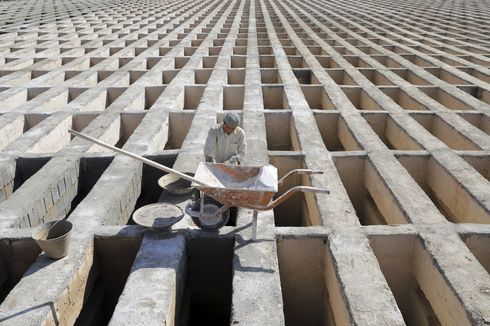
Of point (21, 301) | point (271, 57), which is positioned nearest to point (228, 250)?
point (21, 301)

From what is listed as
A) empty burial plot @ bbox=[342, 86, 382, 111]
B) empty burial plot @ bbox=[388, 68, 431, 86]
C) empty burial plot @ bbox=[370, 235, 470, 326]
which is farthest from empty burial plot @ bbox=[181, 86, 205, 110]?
empty burial plot @ bbox=[370, 235, 470, 326]

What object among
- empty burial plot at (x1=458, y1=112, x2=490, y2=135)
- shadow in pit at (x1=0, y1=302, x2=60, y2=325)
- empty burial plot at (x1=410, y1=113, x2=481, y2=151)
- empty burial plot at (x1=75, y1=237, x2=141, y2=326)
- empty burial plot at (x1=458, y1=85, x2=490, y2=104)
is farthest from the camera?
empty burial plot at (x1=458, y1=85, x2=490, y2=104)

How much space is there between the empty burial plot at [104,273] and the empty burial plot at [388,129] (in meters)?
5.49

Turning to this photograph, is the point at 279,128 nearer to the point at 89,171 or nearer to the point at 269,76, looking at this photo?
the point at 269,76

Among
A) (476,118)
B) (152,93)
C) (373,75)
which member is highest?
(373,75)

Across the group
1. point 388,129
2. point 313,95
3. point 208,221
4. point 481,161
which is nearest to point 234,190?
point 208,221

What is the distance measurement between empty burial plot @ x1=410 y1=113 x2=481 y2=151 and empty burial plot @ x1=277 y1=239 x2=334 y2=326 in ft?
13.8

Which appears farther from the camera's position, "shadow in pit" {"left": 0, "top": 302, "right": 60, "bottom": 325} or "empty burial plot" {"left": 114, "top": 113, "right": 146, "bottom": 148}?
"empty burial plot" {"left": 114, "top": 113, "right": 146, "bottom": 148}

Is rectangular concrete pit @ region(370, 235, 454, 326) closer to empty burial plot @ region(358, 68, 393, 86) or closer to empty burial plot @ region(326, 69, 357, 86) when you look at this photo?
empty burial plot @ region(358, 68, 393, 86)

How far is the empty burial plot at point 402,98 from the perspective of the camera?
9.82m

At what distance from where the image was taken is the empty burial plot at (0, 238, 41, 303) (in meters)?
4.94

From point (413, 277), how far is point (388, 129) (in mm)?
4431

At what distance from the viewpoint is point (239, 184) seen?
16.8ft

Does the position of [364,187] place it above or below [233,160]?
below
